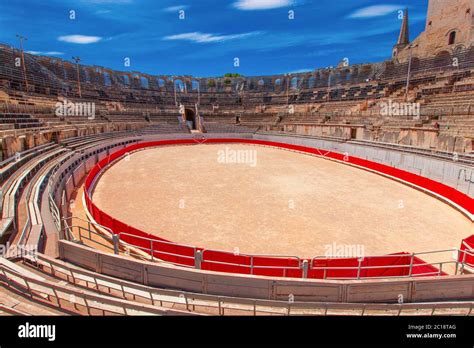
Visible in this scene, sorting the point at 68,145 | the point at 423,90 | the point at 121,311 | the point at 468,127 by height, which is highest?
the point at 423,90

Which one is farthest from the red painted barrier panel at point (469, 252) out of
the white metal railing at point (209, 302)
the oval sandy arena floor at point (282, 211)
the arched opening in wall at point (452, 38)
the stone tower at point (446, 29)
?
the arched opening in wall at point (452, 38)

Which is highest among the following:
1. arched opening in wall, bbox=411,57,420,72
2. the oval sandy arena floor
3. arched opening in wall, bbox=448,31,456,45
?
arched opening in wall, bbox=448,31,456,45

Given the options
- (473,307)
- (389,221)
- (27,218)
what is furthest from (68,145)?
(473,307)

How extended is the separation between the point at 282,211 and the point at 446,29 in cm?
4371

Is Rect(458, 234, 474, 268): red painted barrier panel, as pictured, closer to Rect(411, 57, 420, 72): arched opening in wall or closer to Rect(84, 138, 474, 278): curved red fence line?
Rect(84, 138, 474, 278): curved red fence line

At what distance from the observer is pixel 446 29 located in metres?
37.0

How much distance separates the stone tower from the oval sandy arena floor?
30.1m

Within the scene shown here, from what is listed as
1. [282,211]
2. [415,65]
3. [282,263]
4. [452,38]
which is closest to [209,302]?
[282,263]

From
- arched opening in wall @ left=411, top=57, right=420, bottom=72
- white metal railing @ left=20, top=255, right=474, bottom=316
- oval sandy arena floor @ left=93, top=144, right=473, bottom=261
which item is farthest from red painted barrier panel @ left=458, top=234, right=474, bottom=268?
arched opening in wall @ left=411, top=57, right=420, bottom=72

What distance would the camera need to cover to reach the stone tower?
34.3 m
